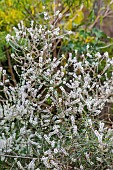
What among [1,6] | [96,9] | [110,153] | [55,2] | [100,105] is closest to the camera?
[110,153]

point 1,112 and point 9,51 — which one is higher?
point 9,51

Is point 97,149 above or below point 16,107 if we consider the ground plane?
below

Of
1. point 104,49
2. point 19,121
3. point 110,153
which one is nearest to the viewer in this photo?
point 110,153

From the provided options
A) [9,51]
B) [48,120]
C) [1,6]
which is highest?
[1,6]

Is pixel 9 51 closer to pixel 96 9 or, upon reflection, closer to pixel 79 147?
pixel 96 9

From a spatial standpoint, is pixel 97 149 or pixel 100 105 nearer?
pixel 97 149

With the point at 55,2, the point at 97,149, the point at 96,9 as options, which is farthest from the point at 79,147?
the point at 96,9

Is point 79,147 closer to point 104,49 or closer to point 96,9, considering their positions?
point 104,49

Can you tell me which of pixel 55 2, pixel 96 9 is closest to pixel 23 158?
pixel 55 2

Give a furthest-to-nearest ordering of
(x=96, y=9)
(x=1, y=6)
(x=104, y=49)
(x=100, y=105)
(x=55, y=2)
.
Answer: (x=96, y=9), (x=104, y=49), (x=55, y=2), (x=1, y=6), (x=100, y=105)
